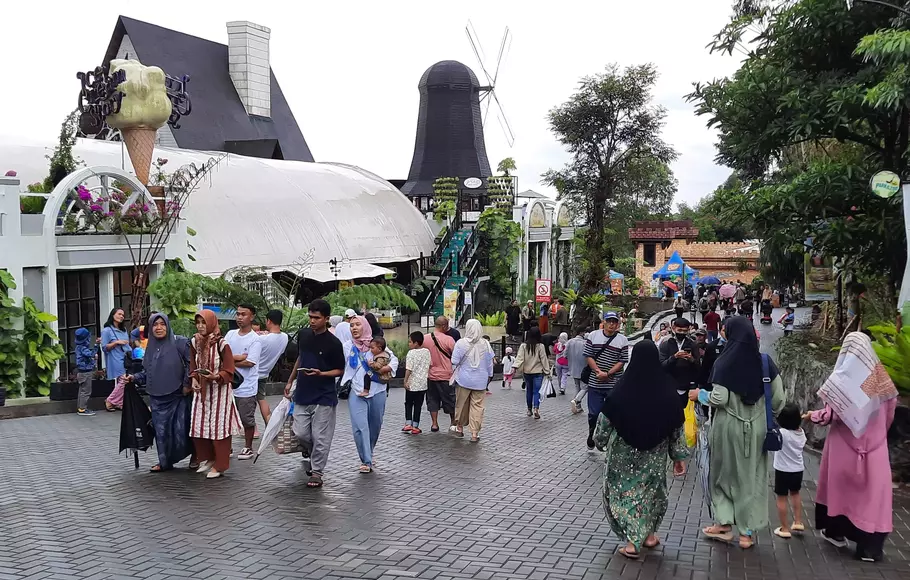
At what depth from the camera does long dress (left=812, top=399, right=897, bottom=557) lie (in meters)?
6.81

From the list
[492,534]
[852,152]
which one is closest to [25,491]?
[492,534]

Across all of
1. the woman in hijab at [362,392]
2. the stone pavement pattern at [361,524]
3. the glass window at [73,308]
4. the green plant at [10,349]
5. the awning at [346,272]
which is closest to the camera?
the stone pavement pattern at [361,524]

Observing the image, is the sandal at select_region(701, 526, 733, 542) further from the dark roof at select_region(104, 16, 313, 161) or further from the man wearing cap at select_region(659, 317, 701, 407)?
the dark roof at select_region(104, 16, 313, 161)

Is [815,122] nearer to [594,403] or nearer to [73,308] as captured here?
[594,403]

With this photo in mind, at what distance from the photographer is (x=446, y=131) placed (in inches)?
2087

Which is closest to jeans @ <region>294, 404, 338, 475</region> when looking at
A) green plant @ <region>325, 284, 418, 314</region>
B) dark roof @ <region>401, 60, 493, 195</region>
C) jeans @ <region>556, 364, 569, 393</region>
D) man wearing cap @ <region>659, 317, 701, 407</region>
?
man wearing cap @ <region>659, 317, 701, 407</region>

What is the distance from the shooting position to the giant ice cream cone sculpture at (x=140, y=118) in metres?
22.7

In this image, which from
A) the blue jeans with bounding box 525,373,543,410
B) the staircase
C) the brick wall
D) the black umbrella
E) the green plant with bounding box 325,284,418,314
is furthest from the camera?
the brick wall

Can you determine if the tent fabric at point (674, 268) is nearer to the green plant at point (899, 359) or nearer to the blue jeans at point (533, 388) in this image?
the blue jeans at point (533, 388)

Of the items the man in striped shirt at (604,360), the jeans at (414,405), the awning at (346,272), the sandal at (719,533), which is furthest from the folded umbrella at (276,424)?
the awning at (346,272)

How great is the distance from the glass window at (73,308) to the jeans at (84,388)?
3.35 metres

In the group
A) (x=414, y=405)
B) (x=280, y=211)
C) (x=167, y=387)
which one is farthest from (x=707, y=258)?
(x=167, y=387)

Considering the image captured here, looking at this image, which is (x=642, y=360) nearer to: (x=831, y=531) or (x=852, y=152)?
(x=831, y=531)

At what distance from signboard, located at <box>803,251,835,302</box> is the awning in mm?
13882
